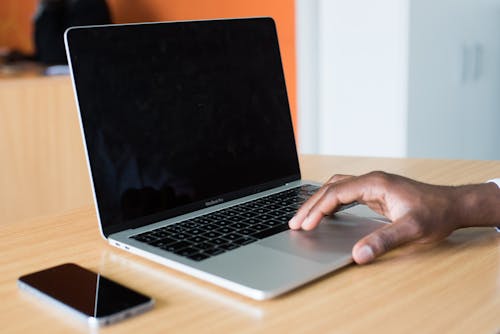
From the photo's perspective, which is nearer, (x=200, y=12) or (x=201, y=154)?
(x=201, y=154)

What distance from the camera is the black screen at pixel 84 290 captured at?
0.61 metres

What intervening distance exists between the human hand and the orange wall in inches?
61.7

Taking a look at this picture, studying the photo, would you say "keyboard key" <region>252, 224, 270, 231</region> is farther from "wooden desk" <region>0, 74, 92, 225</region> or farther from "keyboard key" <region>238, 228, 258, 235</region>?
"wooden desk" <region>0, 74, 92, 225</region>

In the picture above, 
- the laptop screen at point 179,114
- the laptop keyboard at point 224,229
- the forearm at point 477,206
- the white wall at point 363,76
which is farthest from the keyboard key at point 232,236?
the white wall at point 363,76

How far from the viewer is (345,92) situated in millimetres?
2291

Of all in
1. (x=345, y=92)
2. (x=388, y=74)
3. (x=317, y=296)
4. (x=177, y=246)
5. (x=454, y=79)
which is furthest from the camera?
(x=454, y=79)

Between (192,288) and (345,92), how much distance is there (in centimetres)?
171

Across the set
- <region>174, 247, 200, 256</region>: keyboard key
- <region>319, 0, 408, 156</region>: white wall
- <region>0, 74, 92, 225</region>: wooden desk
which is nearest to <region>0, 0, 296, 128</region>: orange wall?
<region>319, 0, 408, 156</region>: white wall

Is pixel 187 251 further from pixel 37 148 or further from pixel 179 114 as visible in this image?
pixel 37 148

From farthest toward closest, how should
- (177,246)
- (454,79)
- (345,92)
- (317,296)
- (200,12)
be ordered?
(200,12) < (454,79) < (345,92) < (177,246) < (317,296)

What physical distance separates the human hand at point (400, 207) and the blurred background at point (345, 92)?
1392mm

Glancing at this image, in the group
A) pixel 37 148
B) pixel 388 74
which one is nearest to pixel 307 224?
pixel 388 74

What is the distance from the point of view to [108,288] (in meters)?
0.65

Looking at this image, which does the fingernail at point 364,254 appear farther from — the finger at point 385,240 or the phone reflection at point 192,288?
the phone reflection at point 192,288
